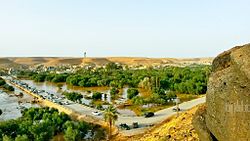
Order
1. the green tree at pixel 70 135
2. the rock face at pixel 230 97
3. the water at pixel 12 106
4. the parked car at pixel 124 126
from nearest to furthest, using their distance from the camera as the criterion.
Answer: the rock face at pixel 230 97, the green tree at pixel 70 135, the parked car at pixel 124 126, the water at pixel 12 106

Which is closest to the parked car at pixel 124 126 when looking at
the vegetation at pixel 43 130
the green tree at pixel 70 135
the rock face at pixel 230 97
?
the vegetation at pixel 43 130

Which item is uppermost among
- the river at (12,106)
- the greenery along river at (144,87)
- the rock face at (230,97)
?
the rock face at (230,97)

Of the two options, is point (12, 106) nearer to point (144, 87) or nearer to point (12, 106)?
point (12, 106)

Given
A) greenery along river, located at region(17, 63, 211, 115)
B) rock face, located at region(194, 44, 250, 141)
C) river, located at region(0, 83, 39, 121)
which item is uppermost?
rock face, located at region(194, 44, 250, 141)

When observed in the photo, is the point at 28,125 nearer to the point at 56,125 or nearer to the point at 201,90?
the point at 56,125

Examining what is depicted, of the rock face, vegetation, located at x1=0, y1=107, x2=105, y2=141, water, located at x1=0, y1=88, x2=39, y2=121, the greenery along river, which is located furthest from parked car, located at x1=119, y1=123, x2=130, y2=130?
the rock face

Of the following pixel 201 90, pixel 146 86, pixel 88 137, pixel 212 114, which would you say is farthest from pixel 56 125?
pixel 146 86

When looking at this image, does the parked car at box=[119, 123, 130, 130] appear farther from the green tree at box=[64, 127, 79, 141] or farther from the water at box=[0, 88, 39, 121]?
the water at box=[0, 88, 39, 121]

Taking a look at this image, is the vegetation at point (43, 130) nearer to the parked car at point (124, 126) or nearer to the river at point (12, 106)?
the parked car at point (124, 126)

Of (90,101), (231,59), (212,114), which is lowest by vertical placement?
(90,101)
